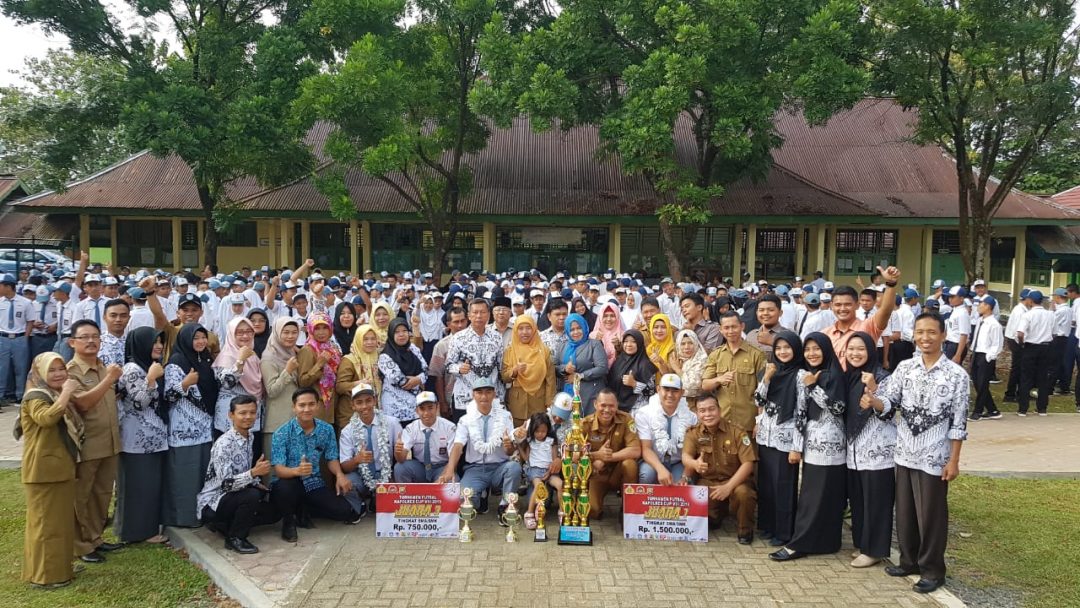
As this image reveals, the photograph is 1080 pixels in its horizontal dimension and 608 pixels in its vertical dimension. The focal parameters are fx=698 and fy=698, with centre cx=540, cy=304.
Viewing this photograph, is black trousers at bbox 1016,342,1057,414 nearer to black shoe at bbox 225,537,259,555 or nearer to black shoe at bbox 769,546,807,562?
black shoe at bbox 769,546,807,562

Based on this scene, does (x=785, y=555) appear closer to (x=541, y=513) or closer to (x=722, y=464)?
(x=722, y=464)

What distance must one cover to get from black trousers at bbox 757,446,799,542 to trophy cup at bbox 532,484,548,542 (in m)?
1.80

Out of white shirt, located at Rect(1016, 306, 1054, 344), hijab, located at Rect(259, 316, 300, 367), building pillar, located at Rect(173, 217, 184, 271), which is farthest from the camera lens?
building pillar, located at Rect(173, 217, 184, 271)

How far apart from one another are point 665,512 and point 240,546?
3329 mm

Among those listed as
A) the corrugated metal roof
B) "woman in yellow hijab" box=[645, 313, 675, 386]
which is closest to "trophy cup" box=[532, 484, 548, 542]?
"woman in yellow hijab" box=[645, 313, 675, 386]

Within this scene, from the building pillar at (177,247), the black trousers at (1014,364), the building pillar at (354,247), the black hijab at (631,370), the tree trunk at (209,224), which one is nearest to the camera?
the black hijab at (631,370)

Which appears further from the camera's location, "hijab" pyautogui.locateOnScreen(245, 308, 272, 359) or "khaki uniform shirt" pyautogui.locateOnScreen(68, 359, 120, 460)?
"hijab" pyautogui.locateOnScreen(245, 308, 272, 359)

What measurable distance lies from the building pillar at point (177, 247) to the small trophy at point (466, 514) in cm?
2130

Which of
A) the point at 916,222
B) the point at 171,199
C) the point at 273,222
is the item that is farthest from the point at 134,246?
the point at 916,222

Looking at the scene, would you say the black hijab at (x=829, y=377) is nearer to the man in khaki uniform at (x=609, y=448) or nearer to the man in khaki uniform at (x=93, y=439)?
the man in khaki uniform at (x=609, y=448)

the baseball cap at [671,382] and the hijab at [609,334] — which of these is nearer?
the baseball cap at [671,382]

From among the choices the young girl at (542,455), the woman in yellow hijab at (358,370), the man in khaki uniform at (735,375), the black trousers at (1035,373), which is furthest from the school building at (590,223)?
the young girl at (542,455)

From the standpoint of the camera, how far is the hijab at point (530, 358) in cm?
671

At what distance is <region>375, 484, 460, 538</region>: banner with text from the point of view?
566cm
